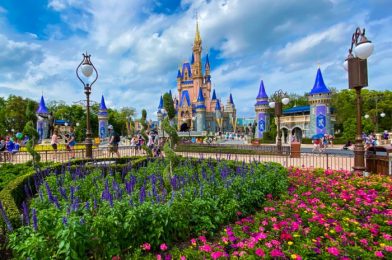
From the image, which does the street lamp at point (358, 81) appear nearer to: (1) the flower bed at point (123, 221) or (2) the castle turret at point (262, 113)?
(1) the flower bed at point (123, 221)

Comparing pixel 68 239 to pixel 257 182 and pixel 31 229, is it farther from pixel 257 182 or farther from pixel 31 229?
pixel 257 182

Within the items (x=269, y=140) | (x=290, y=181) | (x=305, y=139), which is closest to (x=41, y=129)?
(x=269, y=140)

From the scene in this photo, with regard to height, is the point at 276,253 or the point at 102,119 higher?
the point at 102,119

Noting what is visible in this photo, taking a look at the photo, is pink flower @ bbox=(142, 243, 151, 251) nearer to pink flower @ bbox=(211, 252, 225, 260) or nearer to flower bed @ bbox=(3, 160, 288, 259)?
flower bed @ bbox=(3, 160, 288, 259)

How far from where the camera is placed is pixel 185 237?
3.76 metres

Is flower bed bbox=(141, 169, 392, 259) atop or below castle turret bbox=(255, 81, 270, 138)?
below

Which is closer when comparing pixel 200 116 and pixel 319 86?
pixel 319 86

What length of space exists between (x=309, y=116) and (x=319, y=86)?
4546mm

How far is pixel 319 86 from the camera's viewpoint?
1282 inches

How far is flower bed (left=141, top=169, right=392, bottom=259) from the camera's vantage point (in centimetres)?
304

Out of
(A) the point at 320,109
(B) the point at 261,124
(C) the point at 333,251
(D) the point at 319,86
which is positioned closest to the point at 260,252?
(C) the point at 333,251

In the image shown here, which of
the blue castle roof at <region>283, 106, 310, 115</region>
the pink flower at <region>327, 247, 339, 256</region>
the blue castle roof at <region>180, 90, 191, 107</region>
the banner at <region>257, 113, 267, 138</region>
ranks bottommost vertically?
the pink flower at <region>327, 247, 339, 256</region>

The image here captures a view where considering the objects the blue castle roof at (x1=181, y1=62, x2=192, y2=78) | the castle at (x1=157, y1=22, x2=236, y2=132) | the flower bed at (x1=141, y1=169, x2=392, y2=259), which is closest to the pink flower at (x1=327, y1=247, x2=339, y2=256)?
the flower bed at (x1=141, y1=169, x2=392, y2=259)

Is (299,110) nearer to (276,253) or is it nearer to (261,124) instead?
(261,124)
